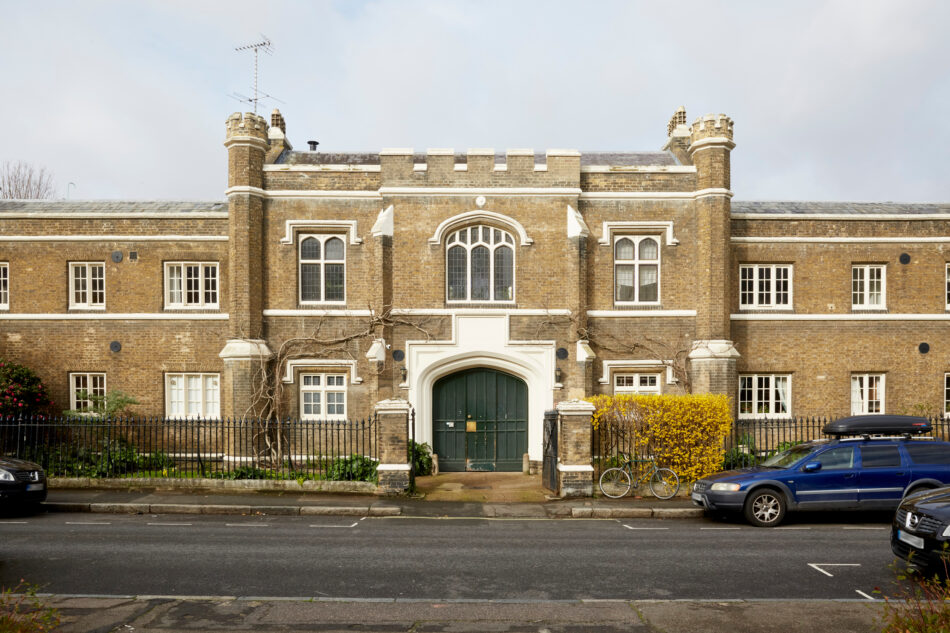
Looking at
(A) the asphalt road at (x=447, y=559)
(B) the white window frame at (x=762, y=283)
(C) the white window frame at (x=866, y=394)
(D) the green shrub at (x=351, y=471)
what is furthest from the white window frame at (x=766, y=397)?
(D) the green shrub at (x=351, y=471)

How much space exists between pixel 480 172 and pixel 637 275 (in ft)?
17.0

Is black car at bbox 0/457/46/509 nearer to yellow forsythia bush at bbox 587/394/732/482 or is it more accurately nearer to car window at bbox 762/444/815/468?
yellow forsythia bush at bbox 587/394/732/482

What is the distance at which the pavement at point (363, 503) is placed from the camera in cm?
1393

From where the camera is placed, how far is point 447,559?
31.8 feet

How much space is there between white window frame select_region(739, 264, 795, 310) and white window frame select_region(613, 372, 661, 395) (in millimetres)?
3293

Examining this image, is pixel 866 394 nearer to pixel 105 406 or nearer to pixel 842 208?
pixel 842 208

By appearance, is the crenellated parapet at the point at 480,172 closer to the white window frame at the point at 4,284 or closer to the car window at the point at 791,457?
the car window at the point at 791,457

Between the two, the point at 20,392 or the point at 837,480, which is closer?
the point at 837,480

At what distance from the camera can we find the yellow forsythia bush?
1566cm

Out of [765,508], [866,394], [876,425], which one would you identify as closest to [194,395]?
[765,508]

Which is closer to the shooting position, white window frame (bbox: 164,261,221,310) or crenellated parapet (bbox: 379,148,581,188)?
crenellated parapet (bbox: 379,148,581,188)

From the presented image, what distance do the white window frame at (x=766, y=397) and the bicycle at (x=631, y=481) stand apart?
5702mm

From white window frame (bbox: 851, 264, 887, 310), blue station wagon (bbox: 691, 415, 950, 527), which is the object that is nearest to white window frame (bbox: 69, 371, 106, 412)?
blue station wagon (bbox: 691, 415, 950, 527)

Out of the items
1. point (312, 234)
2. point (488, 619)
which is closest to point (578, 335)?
point (312, 234)
